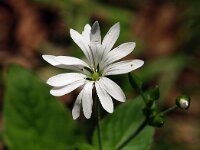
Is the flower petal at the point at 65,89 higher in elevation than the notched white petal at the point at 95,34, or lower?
lower

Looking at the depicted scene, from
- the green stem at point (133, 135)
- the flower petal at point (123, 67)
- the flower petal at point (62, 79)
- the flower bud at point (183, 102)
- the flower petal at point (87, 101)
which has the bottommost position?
the green stem at point (133, 135)

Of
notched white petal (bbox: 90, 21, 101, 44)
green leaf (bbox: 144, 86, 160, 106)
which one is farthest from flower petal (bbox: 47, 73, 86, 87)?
green leaf (bbox: 144, 86, 160, 106)

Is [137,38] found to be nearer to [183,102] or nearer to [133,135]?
[133,135]

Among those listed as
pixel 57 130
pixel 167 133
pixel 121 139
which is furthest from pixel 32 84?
pixel 167 133

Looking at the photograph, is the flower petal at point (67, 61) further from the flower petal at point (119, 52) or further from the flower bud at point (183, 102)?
the flower bud at point (183, 102)

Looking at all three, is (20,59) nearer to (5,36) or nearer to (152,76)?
(5,36)

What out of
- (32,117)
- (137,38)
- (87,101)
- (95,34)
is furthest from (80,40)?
(137,38)

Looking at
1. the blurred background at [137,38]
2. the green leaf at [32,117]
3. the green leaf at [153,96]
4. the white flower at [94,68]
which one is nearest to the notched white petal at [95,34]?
the white flower at [94,68]
